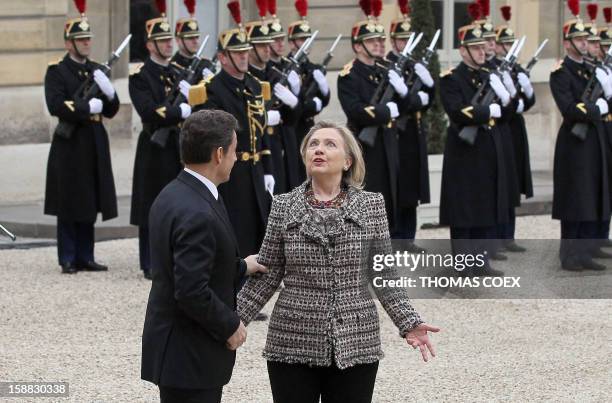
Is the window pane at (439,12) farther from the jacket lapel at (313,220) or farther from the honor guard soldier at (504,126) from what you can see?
the jacket lapel at (313,220)

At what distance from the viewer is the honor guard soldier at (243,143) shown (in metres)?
8.98

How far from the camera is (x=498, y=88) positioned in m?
10.8

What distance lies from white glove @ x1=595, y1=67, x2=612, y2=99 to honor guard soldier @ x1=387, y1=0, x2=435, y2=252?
1.27 meters

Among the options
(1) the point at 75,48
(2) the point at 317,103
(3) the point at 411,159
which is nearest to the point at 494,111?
(3) the point at 411,159

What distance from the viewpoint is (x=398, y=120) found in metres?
11.6

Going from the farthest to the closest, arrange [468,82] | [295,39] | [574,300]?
1. [295,39]
2. [468,82]
3. [574,300]

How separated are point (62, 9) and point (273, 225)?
977 centimetres

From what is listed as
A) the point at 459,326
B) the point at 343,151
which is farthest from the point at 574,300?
the point at 343,151

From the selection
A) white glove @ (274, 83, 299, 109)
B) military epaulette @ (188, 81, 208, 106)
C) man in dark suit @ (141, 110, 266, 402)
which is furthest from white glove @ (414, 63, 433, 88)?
man in dark suit @ (141, 110, 266, 402)

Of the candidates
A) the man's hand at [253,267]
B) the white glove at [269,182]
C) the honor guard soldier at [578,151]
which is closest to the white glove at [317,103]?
the honor guard soldier at [578,151]

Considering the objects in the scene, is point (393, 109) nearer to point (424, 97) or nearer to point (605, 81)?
point (424, 97)

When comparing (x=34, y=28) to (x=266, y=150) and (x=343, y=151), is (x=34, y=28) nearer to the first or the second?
(x=266, y=150)

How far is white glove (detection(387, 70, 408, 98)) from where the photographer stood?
36.3 feet

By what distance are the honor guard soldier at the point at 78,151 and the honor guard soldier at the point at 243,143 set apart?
5.89 feet
